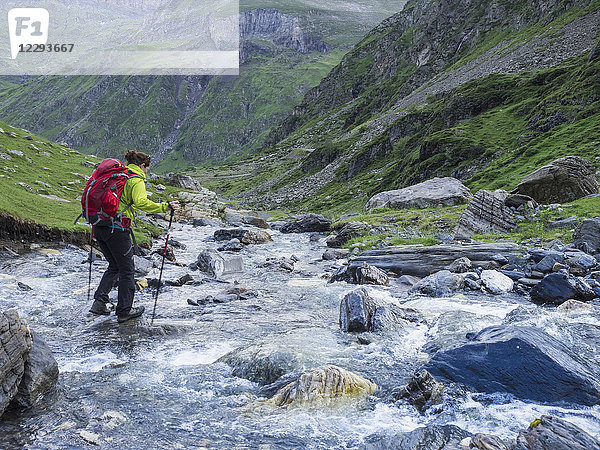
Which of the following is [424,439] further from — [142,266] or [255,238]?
[255,238]

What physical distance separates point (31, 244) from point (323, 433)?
19.8 metres

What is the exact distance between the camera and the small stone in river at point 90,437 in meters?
5.96

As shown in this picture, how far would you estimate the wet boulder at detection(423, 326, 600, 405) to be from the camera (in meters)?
6.85

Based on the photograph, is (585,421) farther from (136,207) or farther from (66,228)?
(66,228)

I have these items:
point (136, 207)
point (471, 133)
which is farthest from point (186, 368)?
point (471, 133)

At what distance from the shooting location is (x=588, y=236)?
16.2 metres

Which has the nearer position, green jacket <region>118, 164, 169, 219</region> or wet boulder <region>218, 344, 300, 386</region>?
wet boulder <region>218, 344, 300, 386</region>

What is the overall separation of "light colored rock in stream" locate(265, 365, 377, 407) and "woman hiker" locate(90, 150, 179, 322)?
6003mm

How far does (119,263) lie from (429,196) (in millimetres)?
33603

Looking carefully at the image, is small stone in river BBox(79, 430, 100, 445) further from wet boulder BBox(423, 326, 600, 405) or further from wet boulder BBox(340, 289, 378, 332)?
wet boulder BBox(340, 289, 378, 332)

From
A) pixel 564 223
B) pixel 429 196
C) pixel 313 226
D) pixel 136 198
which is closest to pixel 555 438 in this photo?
pixel 136 198

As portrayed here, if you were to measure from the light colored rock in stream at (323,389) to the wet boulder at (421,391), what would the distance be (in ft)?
2.15

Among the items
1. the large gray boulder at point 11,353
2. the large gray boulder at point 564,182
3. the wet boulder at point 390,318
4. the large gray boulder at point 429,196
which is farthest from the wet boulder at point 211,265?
the large gray boulder at point 429,196

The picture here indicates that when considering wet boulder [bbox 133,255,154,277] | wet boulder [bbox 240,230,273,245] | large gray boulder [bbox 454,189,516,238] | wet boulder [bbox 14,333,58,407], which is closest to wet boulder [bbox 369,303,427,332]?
wet boulder [bbox 14,333,58,407]
